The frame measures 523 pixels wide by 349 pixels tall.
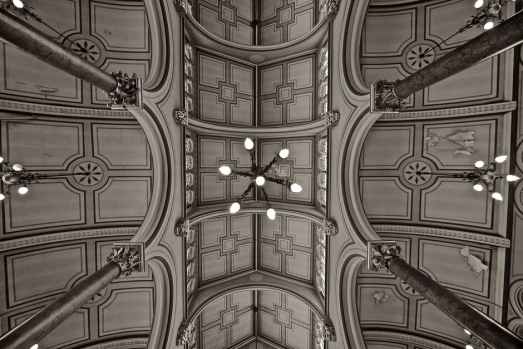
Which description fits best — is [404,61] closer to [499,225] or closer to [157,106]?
[499,225]

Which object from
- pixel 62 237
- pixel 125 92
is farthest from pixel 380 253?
pixel 62 237

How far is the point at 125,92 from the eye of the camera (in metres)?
5.06

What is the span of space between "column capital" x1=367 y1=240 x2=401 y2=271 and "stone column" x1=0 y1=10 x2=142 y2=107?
6227mm

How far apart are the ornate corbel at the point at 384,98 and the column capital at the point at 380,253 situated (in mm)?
3047

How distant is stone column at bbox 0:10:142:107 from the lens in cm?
314

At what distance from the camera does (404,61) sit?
714 cm

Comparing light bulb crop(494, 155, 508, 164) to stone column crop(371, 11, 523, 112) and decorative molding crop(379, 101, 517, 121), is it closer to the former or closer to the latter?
decorative molding crop(379, 101, 517, 121)

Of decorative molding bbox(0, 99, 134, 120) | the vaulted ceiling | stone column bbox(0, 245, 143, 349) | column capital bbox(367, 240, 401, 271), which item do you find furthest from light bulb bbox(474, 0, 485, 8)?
stone column bbox(0, 245, 143, 349)

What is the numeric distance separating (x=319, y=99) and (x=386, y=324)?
7530mm

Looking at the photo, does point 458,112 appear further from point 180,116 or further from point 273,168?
point 180,116

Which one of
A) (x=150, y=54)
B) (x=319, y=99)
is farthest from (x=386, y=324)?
(x=150, y=54)

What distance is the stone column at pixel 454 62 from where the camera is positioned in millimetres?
3398

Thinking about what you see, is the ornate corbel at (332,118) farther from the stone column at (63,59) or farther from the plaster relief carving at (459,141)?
the stone column at (63,59)

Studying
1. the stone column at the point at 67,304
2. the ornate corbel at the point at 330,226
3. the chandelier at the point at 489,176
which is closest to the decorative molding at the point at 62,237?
the stone column at the point at 67,304
